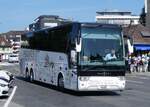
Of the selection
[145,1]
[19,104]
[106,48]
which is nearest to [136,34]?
[145,1]

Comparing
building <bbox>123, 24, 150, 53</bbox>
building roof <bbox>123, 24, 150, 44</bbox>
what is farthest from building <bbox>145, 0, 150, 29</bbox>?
building roof <bbox>123, 24, 150, 44</bbox>

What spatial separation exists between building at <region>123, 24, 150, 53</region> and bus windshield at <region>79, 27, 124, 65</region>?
3619 centimetres

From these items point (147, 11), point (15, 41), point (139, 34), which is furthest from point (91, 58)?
point (147, 11)

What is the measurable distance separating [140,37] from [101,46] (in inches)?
1717

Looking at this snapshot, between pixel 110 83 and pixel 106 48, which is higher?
pixel 106 48

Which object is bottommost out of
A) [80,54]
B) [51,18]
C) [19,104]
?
[19,104]

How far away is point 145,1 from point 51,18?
3636cm

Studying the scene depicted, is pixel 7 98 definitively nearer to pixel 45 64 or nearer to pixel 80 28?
pixel 80 28

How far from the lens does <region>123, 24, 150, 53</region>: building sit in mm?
60438

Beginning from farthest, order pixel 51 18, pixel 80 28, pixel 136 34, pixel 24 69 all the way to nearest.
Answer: pixel 136 34 < pixel 51 18 < pixel 24 69 < pixel 80 28

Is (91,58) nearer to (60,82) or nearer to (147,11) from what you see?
(60,82)

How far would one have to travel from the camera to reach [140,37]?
6500cm

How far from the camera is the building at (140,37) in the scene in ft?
198

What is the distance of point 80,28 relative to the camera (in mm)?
21719
